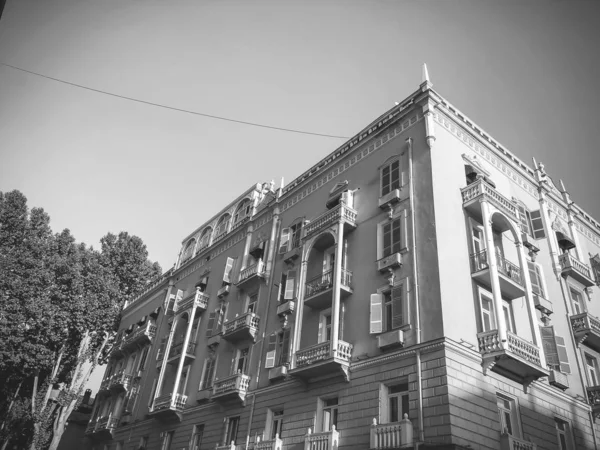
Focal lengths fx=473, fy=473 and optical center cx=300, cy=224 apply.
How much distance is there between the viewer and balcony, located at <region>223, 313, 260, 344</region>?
92.4 feet

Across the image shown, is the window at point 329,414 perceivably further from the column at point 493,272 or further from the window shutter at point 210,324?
the window shutter at point 210,324

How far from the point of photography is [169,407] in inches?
1222

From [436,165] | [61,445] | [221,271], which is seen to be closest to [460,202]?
[436,165]

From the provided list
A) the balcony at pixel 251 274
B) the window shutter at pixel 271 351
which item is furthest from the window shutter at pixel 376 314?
the balcony at pixel 251 274

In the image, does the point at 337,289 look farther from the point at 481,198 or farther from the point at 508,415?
the point at 508,415

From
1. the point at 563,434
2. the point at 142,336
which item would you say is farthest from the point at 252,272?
the point at 563,434

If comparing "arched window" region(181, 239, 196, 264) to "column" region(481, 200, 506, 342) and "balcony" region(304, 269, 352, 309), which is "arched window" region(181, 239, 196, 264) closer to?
"balcony" region(304, 269, 352, 309)

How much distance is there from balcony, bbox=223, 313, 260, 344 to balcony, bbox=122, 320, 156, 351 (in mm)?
14038

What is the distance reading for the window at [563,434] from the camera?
804 inches

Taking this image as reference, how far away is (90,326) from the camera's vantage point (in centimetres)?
4191

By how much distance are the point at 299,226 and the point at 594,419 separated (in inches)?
722

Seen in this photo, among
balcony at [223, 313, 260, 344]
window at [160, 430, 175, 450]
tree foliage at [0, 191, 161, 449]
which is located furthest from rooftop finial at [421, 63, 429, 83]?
tree foliage at [0, 191, 161, 449]

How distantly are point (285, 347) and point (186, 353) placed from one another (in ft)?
35.3

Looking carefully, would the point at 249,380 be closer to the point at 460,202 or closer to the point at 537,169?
the point at 460,202
